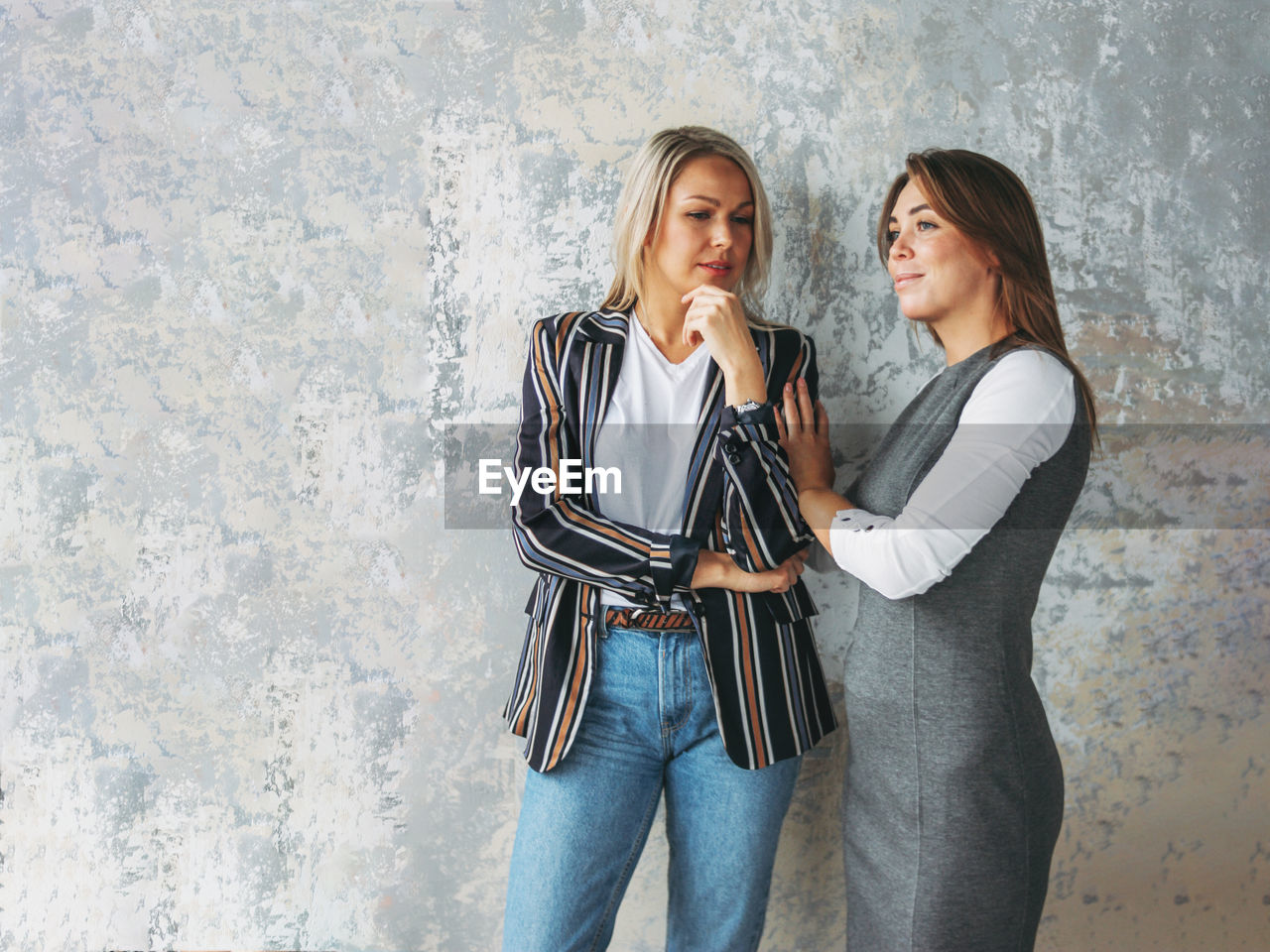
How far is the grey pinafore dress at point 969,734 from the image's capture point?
4.12 ft

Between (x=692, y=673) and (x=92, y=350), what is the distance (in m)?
1.58

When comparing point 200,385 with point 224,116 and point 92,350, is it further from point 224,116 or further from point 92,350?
point 224,116

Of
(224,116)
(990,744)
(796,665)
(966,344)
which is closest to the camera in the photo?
(990,744)

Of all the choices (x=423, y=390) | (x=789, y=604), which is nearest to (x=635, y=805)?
(x=789, y=604)

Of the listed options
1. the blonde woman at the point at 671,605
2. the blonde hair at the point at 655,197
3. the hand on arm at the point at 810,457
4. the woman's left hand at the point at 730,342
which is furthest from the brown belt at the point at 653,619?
the blonde hair at the point at 655,197

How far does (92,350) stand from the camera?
6.16ft

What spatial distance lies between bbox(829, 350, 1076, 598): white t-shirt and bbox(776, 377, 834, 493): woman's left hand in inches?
9.9

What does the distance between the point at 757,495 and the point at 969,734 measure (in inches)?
19.9

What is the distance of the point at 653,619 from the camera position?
145 cm

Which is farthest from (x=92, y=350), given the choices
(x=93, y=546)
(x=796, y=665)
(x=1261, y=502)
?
(x=1261, y=502)

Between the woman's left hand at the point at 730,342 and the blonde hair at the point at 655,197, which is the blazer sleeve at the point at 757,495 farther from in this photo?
the blonde hair at the point at 655,197

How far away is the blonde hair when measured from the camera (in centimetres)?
156

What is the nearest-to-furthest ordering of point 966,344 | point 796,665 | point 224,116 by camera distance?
point 966,344
point 796,665
point 224,116

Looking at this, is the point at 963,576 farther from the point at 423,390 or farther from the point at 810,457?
the point at 423,390
